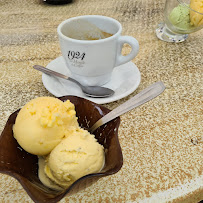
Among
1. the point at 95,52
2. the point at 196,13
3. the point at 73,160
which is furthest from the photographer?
the point at 196,13

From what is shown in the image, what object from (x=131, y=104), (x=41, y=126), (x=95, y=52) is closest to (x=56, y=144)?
(x=41, y=126)

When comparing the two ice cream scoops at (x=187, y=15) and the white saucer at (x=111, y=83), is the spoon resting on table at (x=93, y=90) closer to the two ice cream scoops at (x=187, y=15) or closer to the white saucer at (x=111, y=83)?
the white saucer at (x=111, y=83)

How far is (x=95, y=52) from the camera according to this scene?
0.67 meters

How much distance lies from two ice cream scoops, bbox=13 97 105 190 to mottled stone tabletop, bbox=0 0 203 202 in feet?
0.23

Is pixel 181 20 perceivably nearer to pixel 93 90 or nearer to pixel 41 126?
pixel 93 90

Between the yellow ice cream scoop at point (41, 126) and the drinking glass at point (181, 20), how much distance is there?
71 cm

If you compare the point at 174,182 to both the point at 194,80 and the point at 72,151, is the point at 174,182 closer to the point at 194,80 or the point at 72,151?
the point at 72,151

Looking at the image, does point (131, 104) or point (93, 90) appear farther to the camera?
point (93, 90)

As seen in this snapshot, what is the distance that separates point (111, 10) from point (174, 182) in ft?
3.43

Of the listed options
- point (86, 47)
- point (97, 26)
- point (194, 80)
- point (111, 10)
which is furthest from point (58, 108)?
point (111, 10)

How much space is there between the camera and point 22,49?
987 mm

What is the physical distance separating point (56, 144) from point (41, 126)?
0.05 m

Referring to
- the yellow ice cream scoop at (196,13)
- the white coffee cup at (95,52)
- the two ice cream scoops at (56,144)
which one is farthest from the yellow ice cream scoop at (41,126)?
the yellow ice cream scoop at (196,13)

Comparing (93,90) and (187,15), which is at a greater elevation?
(187,15)
